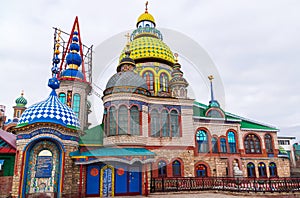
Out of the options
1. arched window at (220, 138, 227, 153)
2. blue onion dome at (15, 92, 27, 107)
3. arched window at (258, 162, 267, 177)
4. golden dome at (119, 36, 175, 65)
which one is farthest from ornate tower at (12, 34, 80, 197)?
blue onion dome at (15, 92, 27, 107)

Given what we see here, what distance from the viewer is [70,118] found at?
14.8 m

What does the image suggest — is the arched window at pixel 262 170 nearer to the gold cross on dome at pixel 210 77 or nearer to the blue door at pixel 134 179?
the gold cross on dome at pixel 210 77

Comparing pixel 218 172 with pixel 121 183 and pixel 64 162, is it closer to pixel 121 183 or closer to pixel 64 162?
pixel 121 183

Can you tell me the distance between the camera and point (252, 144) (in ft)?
78.1

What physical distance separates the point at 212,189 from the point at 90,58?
19.4 meters

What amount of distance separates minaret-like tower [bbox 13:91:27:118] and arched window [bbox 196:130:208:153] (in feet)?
120

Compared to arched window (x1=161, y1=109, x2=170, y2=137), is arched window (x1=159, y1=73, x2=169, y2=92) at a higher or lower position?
higher

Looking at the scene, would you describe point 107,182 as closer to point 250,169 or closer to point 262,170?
point 250,169

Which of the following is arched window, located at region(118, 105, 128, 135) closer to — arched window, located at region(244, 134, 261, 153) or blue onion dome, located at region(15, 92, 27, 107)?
arched window, located at region(244, 134, 261, 153)

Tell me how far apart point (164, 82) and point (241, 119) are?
9.14m

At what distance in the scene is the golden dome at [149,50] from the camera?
24.7 meters

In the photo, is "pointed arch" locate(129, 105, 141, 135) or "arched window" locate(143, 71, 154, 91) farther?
"arched window" locate(143, 71, 154, 91)

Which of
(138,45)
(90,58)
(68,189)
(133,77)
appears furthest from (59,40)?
(68,189)

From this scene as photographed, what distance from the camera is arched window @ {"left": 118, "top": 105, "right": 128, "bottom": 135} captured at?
17172 mm
